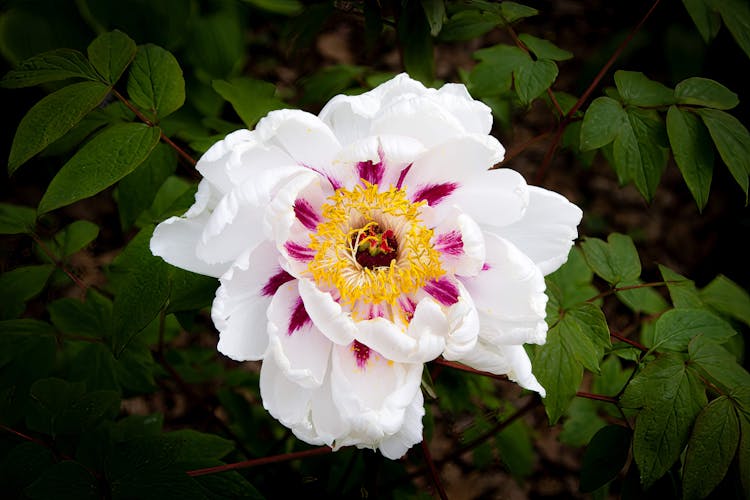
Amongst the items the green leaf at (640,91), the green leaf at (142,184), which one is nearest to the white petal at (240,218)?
the green leaf at (142,184)

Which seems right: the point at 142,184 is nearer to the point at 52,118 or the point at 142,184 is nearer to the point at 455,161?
the point at 52,118

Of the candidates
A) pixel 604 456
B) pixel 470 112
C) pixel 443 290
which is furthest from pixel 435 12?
pixel 604 456

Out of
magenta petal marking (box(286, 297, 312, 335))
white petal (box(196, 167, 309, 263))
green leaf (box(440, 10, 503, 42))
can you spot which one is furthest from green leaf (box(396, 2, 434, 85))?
magenta petal marking (box(286, 297, 312, 335))

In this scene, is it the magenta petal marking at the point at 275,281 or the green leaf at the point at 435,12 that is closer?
the magenta petal marking at the point at 275,281

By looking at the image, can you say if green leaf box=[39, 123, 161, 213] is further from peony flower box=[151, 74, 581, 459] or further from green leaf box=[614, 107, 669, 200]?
green leaf box=[614, 107, 669, 200]

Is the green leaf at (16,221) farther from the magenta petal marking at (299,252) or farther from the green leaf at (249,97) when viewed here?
the magenta petal marking at (299,252)
